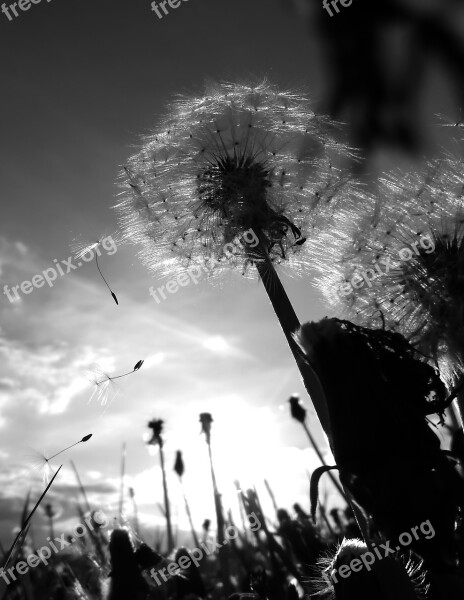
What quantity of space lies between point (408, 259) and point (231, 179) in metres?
1.14

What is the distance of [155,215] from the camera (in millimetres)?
3875

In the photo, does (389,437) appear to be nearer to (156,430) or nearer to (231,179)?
(231,179)

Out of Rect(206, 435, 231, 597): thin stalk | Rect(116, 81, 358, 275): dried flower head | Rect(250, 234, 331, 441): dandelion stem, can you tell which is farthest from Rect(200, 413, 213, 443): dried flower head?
Rect(250, 234, 331, 441): dandelion stem

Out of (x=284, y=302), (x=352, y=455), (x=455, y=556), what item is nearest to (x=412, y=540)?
(x=455, y=556)

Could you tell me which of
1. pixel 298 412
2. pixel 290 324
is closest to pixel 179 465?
pixel 298 412

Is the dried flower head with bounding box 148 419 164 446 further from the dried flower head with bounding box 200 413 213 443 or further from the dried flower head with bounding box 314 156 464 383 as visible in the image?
the dried flower head with bounding box 314 156 464 383

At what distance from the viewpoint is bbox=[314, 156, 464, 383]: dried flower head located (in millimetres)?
2840

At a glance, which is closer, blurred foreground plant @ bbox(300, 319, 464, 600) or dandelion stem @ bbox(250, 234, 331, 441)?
blurred foreground plant @ bbox(300, 319, 464, 600)

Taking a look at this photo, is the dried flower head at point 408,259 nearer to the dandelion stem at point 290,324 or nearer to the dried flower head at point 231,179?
the dried flower head at point 231,179

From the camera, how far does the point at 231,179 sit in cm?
346

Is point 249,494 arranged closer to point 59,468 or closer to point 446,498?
point 59,468

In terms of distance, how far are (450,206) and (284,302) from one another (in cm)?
112

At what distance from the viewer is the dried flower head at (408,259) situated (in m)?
2.84

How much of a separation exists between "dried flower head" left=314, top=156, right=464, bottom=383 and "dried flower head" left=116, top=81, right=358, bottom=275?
0.25 meters
